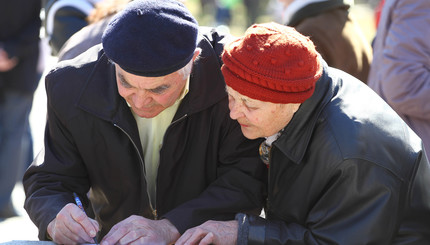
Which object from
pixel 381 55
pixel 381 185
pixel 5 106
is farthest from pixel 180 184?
pixel 5 106

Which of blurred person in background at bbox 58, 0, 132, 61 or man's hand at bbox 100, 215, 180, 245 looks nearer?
man's hand at bbox 100, 215, 180, 245

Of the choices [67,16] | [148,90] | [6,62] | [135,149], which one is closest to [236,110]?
[148,90]

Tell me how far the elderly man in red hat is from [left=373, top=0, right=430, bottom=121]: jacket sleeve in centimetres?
86

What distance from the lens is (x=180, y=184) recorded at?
278 cm

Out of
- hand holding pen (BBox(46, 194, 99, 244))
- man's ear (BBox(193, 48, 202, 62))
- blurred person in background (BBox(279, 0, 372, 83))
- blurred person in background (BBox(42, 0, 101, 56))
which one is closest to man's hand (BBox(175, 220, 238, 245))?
hand holding pen (BBox(46, 194, 99, 244))

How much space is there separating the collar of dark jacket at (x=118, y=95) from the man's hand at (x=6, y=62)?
6.79 ft

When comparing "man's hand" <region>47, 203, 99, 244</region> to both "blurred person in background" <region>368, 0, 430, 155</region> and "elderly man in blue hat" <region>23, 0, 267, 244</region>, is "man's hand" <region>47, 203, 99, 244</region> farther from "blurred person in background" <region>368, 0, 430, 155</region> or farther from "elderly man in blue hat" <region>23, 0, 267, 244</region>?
"blurred person in background" <region>368, 0, 430, 155</region>

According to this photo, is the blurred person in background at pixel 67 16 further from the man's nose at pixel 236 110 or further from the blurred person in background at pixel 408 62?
the man's nose at pixel 236 110

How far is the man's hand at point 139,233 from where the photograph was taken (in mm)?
2334

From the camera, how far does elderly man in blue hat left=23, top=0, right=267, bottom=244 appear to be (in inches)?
97.2

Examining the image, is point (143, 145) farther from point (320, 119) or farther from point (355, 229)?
point (355, 229)

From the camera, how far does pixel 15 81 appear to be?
4.71m

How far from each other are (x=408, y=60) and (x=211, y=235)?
149 cm

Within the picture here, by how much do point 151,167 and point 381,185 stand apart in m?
1.01
